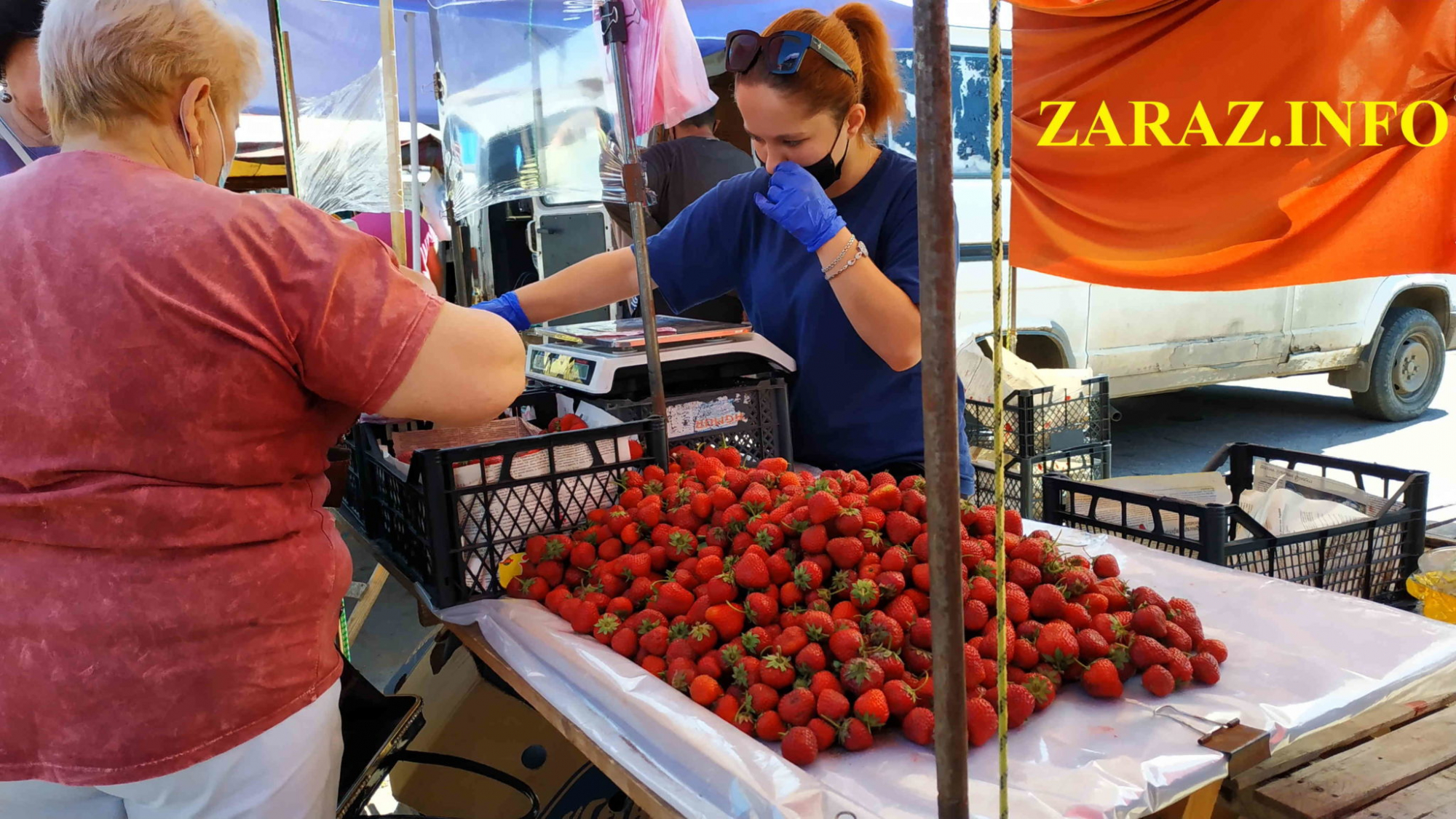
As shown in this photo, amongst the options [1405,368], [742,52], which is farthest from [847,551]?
[1405,368]

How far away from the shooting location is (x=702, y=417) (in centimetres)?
234

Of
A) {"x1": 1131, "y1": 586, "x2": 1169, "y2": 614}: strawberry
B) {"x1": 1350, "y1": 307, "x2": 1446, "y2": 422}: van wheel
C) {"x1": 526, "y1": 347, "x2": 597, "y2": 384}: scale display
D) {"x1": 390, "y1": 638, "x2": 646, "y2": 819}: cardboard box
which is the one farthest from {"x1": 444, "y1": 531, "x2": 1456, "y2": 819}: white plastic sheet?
{"x1": 1350, "y1": 307, "x2": 1446, "y2": 422}: van wheel

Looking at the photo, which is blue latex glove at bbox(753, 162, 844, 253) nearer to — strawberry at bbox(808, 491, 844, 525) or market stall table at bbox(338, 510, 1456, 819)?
strawberry at bbox(808, 491, 844, 525)

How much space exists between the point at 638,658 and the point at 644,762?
0.24m

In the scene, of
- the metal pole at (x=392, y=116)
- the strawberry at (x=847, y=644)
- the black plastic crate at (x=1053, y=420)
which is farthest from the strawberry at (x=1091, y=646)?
the black plastic crate at (x=1053, y=420)

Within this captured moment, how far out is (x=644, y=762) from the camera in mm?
1316

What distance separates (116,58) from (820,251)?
131cm

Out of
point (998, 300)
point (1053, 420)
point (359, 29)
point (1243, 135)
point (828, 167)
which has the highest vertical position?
point (359, 29)

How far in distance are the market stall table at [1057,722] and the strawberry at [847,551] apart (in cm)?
30

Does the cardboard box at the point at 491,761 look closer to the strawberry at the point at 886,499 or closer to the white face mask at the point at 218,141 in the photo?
the strawberry at the point at 886,499

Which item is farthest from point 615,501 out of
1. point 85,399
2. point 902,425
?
point 85,399

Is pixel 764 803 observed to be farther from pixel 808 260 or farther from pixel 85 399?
pixel 808 260

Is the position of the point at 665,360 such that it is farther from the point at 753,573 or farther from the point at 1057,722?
the point at 1057,722

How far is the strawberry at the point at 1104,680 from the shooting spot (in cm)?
137
